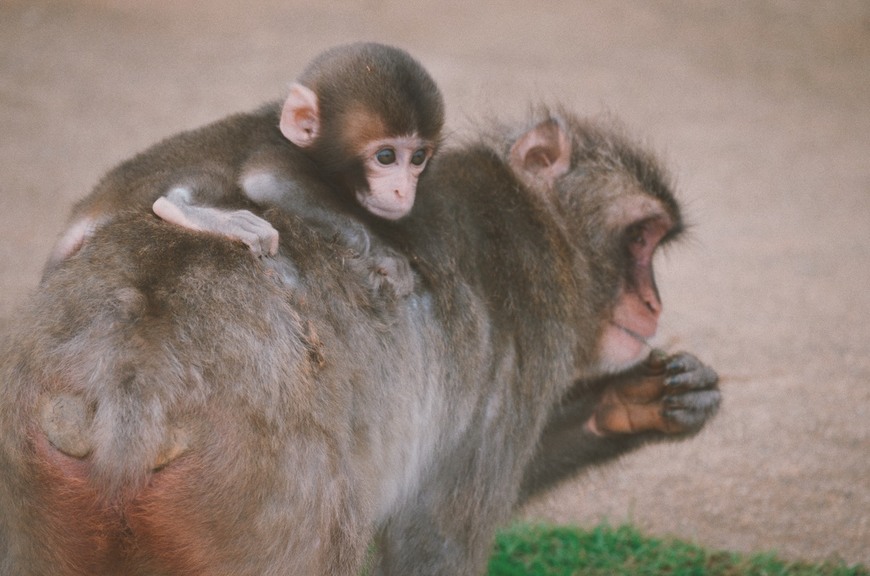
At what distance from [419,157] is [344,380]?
1.02 m

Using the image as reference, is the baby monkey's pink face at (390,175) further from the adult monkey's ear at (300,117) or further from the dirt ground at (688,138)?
the dirt ground at (688,138)

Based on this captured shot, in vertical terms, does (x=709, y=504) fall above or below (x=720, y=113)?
below

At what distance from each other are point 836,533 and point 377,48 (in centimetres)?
326

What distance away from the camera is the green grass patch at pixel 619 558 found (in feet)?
15.6

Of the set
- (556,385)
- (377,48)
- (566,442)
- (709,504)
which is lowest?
(709,504)

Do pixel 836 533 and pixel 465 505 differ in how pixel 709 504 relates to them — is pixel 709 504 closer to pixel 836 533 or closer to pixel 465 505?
pixel 836 533

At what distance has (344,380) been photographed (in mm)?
3023

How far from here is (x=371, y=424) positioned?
3.18 meters

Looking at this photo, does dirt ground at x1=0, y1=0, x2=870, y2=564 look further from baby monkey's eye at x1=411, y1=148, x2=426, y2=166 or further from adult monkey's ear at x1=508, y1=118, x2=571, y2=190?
baby monkey's eye at x1=411, y1=148, x2=426, y2=166

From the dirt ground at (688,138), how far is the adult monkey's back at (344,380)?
56cm

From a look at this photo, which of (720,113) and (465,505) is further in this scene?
(720,113)

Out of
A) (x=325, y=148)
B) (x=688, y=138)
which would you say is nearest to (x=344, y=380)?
(x=325, y=148)

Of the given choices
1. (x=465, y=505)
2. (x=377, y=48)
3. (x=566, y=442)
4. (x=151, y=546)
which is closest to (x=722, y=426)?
(x=566, y=442)

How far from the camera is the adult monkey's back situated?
257 centimetres
